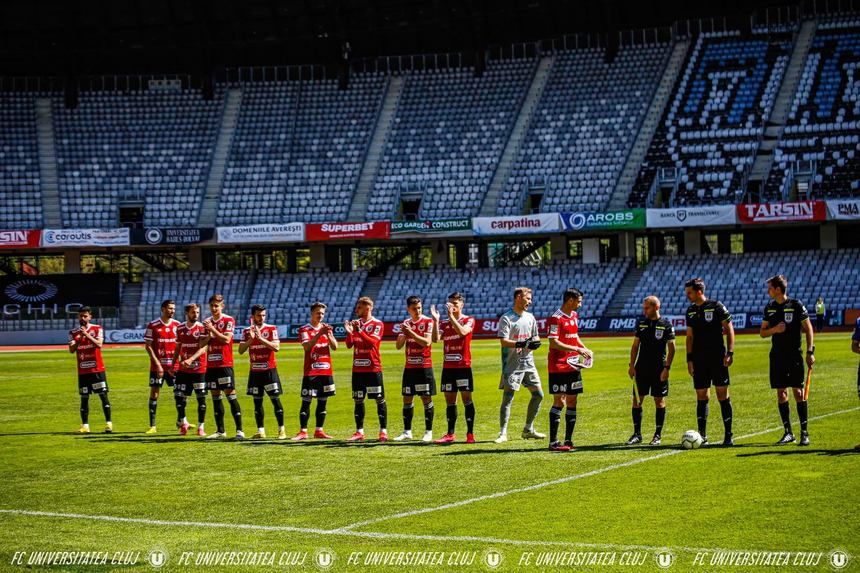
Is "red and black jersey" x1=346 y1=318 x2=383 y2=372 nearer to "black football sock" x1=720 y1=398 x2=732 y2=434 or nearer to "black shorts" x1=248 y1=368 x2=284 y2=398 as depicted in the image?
"black shorts" x1=248 y1=368 x2=284 y2=398

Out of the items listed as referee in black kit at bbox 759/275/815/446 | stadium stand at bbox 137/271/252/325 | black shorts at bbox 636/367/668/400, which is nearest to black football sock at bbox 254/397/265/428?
black shorts at bbox 636/367/668/400

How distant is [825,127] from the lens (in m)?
60.5

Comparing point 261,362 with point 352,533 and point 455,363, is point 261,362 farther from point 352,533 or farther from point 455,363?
point 352,533

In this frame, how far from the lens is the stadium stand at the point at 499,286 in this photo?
60.9 meters

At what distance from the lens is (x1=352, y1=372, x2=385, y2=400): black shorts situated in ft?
61.8

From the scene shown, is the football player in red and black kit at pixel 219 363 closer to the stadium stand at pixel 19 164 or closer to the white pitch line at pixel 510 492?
the white pitch line at pixel 510 492

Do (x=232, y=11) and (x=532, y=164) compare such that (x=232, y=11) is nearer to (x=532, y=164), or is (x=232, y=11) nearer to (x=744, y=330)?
(x=532, y=164)

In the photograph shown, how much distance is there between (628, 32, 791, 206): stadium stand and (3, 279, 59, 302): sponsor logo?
35.1 m

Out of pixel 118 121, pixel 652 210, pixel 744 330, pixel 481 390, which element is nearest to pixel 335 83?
pixel 118 121

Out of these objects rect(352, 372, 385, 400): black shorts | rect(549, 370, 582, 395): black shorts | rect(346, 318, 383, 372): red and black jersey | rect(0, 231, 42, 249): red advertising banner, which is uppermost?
rect(0, 231, 42, 249): red advertising banner

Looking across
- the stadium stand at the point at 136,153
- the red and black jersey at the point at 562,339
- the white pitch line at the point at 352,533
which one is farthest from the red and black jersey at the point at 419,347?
the stadium stand at the point at 136,153

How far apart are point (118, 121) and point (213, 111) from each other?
604 centimetres

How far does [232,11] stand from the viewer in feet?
232

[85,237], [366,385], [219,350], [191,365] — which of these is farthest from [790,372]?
[85,237]
